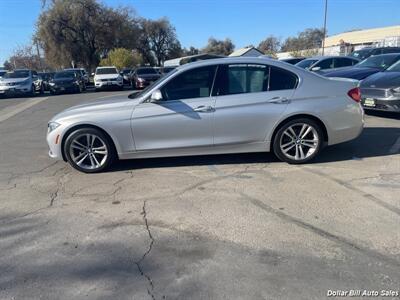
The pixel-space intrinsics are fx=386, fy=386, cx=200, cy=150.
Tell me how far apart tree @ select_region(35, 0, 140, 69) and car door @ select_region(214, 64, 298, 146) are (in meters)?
45.4

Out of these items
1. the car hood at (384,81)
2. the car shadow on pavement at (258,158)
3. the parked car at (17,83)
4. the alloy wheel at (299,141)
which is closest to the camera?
the alloy wheel at (299,141)

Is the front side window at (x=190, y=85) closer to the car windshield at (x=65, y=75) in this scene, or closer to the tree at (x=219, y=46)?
the car windshield at (x=65, y=75)

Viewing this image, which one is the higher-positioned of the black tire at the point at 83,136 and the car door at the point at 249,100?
the car door at the point at 249,100

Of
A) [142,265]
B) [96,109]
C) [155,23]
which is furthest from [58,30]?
[142,265]

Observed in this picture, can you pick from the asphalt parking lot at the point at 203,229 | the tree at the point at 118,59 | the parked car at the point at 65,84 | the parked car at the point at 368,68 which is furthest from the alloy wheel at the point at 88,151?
the tree at the point at 118,59

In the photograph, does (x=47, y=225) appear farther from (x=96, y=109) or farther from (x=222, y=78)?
(x=222, y=78)

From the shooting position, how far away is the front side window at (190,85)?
5.74 meters

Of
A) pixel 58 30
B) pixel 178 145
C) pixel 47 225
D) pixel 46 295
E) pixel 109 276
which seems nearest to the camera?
pixel 46 295

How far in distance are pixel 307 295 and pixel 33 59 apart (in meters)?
86.8

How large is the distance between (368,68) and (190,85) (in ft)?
27.9

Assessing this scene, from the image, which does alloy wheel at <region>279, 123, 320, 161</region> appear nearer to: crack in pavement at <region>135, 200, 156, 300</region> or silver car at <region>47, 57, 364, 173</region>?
silver car at <region>47, 57, 364, 173</region>

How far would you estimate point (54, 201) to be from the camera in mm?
4855

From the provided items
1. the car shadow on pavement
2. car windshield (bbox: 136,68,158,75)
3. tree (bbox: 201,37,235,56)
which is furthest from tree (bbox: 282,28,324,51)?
the car shadow on pavement

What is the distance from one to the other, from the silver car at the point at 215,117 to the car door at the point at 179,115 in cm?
1
